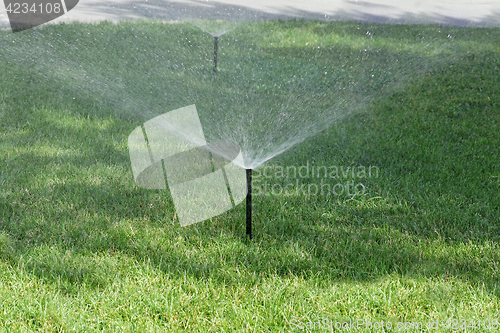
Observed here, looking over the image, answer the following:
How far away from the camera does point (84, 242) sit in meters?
2.82

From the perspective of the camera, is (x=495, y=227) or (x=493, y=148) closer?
(x=495, y=227)

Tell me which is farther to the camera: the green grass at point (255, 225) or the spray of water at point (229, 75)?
the spray of water at point (229, 75)

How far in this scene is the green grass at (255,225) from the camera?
2.26 metres

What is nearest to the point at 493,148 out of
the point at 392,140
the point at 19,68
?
the point at 392,140

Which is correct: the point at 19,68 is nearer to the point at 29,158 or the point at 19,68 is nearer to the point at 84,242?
the point at 29,158

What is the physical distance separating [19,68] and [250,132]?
15.2 feet

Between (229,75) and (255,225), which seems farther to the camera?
(229,75)

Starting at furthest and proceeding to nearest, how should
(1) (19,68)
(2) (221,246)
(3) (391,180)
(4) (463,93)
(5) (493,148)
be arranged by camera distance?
(1) (19,68)
(4) (463,93)
(5) (493,148)
(3) (391,180)
(2) (221,246)

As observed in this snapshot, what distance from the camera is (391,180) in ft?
12.6

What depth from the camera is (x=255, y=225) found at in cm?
307

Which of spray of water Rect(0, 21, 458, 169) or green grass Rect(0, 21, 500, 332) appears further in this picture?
spray of water Rect(0, 21, 458, 169)

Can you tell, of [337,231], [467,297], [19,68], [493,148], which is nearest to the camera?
[467,297]

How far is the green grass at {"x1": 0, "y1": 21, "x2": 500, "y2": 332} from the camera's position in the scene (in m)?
2.26

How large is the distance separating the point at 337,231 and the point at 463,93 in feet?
14.0
